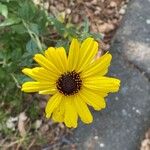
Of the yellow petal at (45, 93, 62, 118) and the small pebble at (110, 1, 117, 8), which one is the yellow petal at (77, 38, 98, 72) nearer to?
the yellow petal at (45, 93, 62, 118)

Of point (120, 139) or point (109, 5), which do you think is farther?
point (109, 5)

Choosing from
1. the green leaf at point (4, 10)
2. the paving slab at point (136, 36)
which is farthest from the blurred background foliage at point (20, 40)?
the paving slab at point (136, 36)

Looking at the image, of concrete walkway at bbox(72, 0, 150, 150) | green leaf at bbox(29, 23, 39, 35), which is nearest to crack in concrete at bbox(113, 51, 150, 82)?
concrete walkway at bbox(72, 0, 150, 150)

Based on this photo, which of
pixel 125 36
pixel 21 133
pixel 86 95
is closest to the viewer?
pixel 86 95

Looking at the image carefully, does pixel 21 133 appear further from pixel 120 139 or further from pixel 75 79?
pixel 75 79

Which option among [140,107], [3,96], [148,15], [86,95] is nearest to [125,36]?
[148,15]

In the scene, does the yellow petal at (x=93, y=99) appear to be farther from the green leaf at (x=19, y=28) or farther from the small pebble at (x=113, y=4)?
the small pebble at (x=113, y=4)
